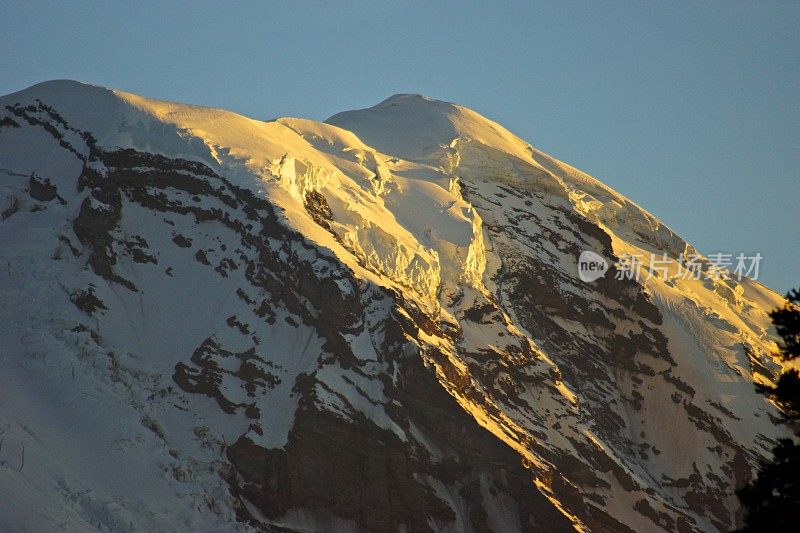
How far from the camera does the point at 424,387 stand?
102500 mm

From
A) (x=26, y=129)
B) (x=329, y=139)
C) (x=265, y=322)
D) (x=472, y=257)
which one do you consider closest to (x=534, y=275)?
(x=472, y=257)

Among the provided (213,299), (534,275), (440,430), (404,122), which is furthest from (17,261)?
(404,122)

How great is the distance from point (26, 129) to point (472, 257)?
37.8 metres

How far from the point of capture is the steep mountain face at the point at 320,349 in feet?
316

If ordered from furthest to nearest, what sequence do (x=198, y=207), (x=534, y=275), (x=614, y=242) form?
(x=614, y=242) < (x=534, y=275) < (x=198, y=207)

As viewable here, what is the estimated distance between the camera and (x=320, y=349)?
10244 cm

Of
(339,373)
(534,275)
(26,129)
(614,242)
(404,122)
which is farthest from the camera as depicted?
(404,122)

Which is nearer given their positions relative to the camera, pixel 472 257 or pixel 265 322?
pixel 265 322

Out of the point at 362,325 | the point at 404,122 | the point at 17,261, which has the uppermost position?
the point at 404,122

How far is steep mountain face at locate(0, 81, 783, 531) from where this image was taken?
96.2 metres

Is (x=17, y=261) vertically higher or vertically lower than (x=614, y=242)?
lower

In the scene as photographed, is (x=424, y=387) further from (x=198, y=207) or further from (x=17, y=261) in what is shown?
(x=17, y=261)

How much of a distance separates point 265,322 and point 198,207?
11.8m

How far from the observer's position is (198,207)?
111188mm
